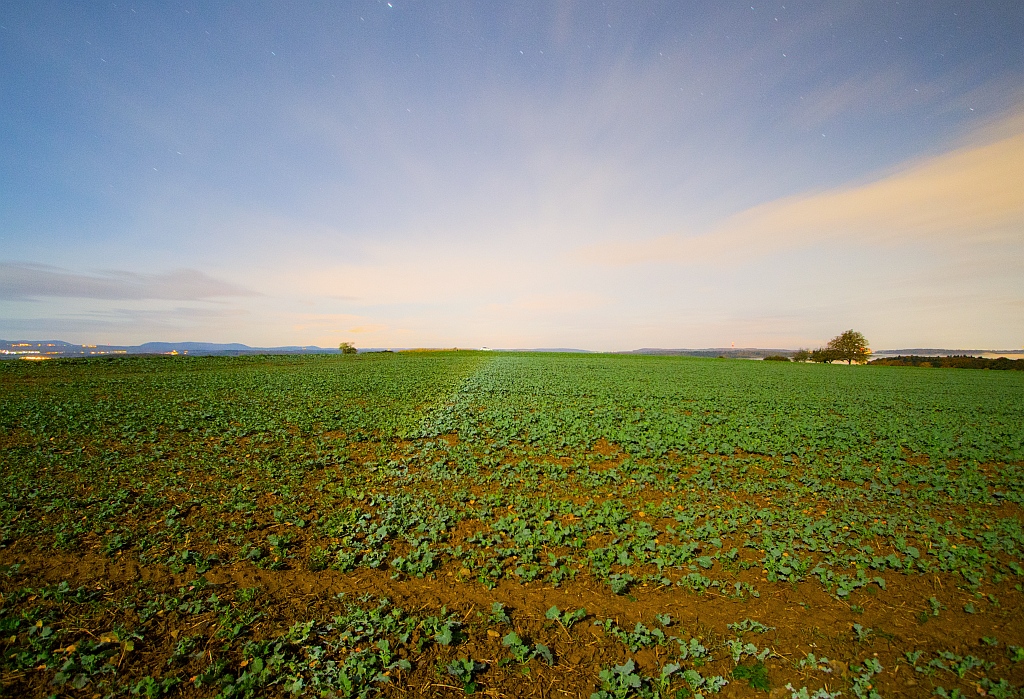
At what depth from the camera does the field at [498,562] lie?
15.8 ft

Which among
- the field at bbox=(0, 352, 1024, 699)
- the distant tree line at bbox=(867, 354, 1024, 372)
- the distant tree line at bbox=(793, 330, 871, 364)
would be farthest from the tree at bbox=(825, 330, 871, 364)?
the field at bbox=(0, 352, 1024, 699)

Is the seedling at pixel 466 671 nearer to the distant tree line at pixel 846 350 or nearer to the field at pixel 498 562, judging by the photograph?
the field at pixel 498 562

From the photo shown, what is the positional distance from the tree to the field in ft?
477

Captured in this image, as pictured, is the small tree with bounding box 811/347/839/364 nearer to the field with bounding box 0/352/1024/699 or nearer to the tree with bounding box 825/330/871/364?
the tree with bounding box 825/330/871/364

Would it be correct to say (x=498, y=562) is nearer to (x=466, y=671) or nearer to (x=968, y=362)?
(x=466, y=671)

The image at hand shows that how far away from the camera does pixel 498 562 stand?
714 centimetres

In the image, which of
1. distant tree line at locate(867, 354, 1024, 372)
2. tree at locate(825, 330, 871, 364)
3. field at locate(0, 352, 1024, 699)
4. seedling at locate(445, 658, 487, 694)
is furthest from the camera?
tree at locate(825, 330, 871, 364)

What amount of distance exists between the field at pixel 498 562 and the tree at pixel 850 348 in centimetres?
14531

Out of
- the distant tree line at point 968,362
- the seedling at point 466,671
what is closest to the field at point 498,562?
the seedling at point 466,671

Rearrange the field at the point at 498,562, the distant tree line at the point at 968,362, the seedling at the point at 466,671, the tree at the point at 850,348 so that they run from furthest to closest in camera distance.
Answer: the tree at the point at 850,348 < the distant tree line at the point at 968,362 < the field at the point at 498,562 < the seedling at the point at 466,671

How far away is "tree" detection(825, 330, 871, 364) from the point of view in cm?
13112

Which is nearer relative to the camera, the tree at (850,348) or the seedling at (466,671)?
the seedling at (466,671)

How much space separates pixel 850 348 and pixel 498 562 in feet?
536

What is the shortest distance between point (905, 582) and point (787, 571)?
1817 millimetres
